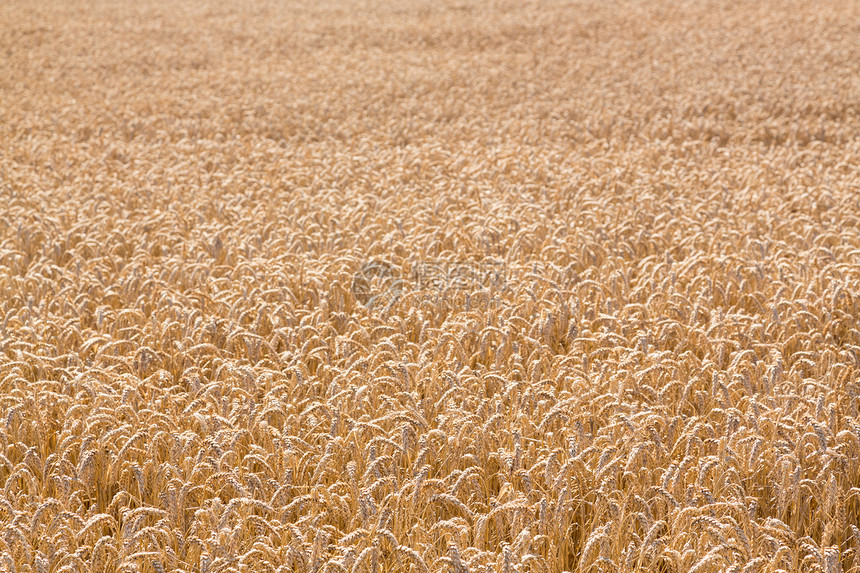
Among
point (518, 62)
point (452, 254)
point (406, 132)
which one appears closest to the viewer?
point (452, 254)

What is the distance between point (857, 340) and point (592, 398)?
1.93 metres

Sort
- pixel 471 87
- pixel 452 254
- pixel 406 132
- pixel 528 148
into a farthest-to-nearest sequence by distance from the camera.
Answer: pixel 471 87 → pixel 406 132 → pixel 528 148 → pixel 452 254

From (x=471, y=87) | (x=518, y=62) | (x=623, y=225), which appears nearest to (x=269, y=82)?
(x=471, y=87)

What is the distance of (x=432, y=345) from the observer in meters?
4.64

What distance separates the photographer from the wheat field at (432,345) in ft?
9.94

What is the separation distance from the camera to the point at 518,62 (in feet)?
58.4

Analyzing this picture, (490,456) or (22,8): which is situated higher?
(22,8)

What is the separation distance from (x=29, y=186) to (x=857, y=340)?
784cm

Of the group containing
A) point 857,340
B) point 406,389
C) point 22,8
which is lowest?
point 857,340

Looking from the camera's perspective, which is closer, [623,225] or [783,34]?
[623,225]

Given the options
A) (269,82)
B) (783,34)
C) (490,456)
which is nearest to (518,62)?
(269,82)

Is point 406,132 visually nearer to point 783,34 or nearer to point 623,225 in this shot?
point 623,225

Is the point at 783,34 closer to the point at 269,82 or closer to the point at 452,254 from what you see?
→ the point at 269,82

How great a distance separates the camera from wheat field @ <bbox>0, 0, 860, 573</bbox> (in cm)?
303
